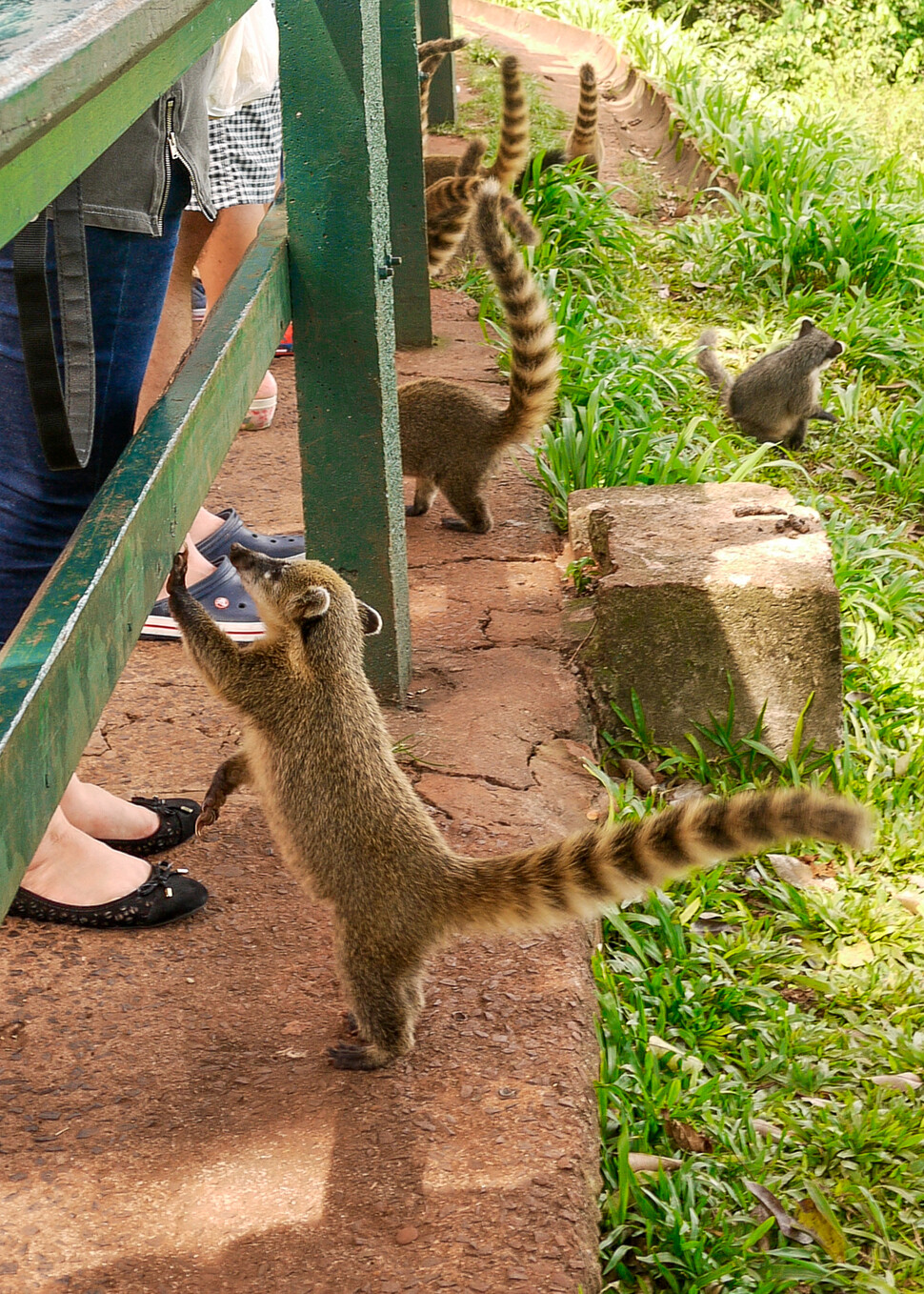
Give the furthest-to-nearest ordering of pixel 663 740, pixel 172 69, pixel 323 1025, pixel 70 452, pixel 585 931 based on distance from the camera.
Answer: pixel 663 740, pixel 585 931, pixel 323 1025, pixel 70 452, pixel 172 69

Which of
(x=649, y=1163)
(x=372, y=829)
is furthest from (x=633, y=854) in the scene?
(x=649, y=1163)

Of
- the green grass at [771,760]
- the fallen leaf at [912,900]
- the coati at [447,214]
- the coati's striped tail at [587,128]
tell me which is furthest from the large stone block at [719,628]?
the coati's striped tail at [587,128]

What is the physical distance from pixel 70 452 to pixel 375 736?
0.75 meters

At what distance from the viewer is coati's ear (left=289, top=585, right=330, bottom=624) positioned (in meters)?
2.33

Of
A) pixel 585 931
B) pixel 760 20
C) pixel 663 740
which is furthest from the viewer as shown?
pixel 760 20

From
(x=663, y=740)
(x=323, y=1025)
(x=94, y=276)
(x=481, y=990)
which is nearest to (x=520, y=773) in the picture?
(x=663, y=740)

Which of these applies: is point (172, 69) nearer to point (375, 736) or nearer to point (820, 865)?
point (375, 736)

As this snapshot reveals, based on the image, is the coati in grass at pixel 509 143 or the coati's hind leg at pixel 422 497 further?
the coati in grass at pixel 509 143

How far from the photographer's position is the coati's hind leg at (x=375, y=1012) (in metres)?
2.13

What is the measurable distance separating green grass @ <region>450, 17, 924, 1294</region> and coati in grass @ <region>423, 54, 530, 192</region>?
24 cm

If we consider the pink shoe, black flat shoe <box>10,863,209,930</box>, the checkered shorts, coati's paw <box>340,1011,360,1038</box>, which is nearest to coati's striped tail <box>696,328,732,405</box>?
the pink shoe

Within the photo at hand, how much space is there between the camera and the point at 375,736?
7.61 ft

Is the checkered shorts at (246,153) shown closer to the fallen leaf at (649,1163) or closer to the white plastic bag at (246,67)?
the white plastic bag at (246,67)

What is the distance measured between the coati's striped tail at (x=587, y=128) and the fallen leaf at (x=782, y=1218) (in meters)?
6.13
